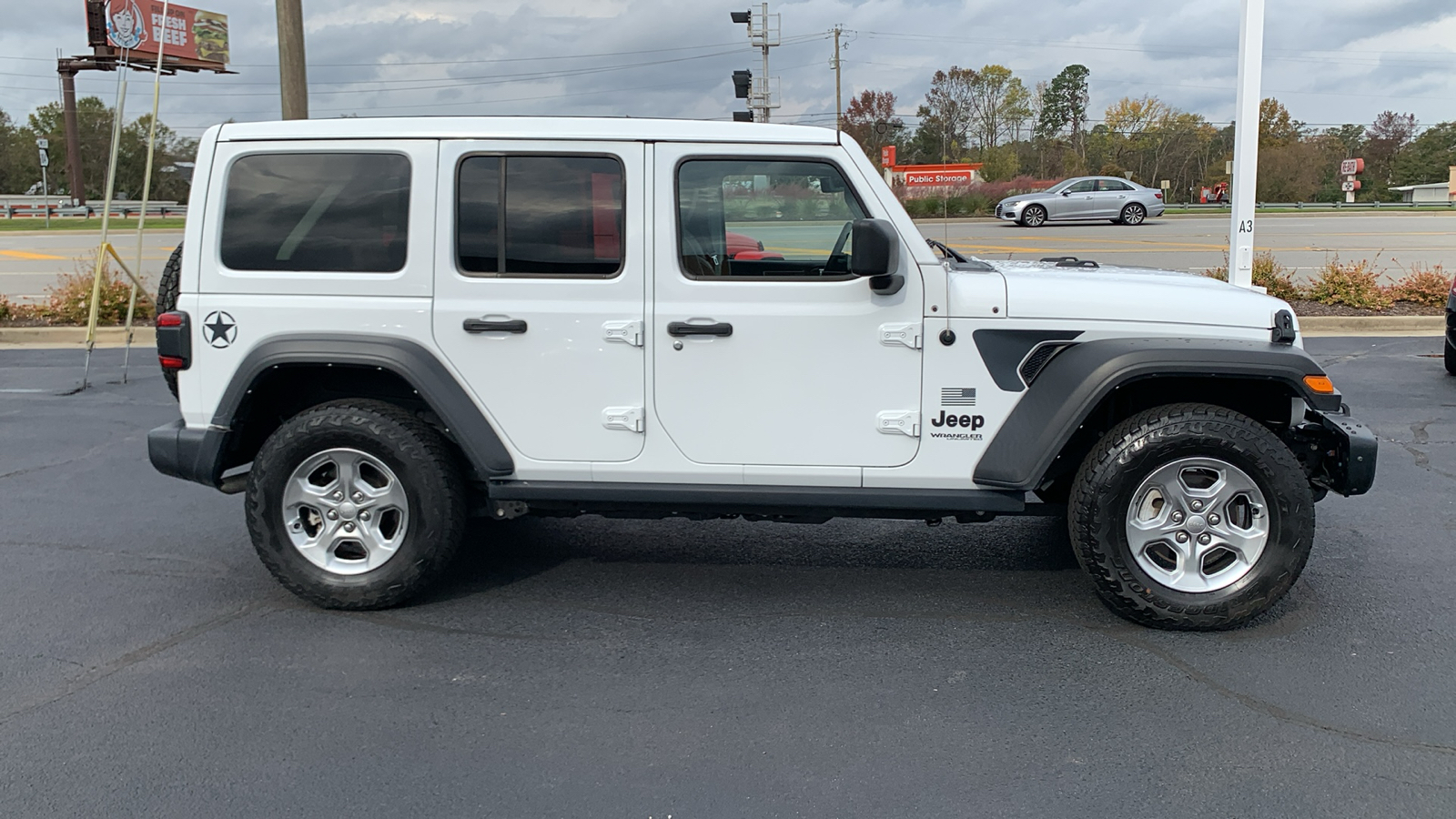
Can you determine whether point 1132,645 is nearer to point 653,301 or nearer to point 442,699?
point 653,301

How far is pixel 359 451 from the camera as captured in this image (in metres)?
4.43

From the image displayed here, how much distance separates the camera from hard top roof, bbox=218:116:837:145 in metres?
4.26

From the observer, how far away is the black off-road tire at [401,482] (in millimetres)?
4375

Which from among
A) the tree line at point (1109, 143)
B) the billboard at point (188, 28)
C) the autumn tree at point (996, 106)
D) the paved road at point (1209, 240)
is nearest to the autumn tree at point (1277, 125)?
the tree line at point (1109, 143)

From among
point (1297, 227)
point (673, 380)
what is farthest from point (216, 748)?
point (1297, 227)

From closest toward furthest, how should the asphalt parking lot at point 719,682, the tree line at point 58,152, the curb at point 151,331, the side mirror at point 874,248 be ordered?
1. the asphalt parking lot at point 719,682
2. the side mirror at point 874,248
3. the curb at point 151,331
4. the tree line at point 58,152

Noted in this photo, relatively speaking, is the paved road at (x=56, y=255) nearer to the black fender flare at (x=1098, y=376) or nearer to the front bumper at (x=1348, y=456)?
the black fender flare at (x=1098, y=376)

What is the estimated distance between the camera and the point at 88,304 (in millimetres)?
13484

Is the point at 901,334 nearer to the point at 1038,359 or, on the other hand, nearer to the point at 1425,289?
the point at 1038,359

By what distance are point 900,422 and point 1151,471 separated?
0.94 metres

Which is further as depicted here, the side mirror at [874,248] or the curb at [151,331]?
the curb at [151,331]

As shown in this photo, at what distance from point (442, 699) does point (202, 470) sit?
1.57 metres

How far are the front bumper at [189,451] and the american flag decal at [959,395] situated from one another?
284 centimetres

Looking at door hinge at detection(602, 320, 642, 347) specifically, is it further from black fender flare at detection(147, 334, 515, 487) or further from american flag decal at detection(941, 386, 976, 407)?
american flag decal at detection(941, 386, 976, 407)
